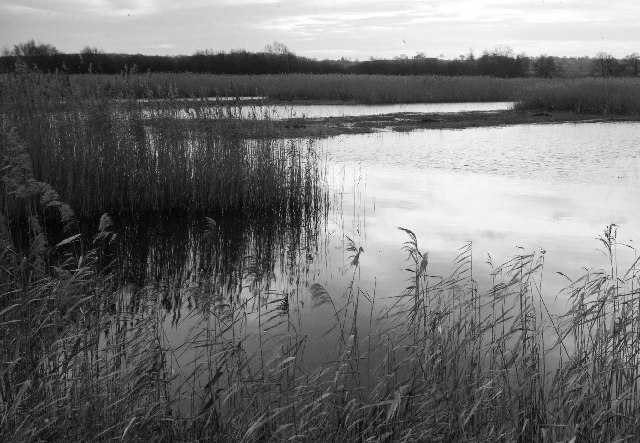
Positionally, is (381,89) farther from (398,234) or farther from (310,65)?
(398,234)

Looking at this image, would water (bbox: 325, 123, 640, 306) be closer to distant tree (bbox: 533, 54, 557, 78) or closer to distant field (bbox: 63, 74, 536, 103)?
distant field (bbox: 63, 74, 536, 103)

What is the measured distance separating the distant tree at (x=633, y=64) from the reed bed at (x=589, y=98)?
31.8 meters

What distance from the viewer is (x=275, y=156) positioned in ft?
29.0

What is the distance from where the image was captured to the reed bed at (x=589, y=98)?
23.2 meters

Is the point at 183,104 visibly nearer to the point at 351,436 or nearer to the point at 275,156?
the point at 275,156

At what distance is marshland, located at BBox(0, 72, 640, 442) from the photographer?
302 cm

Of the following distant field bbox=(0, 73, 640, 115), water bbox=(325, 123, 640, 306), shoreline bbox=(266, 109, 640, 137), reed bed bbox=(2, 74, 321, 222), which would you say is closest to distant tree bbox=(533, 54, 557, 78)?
distant field bbox=(0, 73, 640, 115)

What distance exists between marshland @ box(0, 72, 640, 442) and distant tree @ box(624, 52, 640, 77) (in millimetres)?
43189

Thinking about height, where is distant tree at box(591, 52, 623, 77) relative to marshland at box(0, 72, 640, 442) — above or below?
above

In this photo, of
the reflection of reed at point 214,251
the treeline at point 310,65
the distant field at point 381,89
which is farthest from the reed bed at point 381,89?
the reflection of reed at point 214,251

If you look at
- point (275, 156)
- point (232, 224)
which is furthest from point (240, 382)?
point (275, 156)

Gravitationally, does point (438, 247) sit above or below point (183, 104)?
below

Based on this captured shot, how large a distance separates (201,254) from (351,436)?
4056 mm

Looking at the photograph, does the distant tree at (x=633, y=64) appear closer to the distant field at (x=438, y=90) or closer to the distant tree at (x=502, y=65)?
the distant tree at (x=502, y=65)
